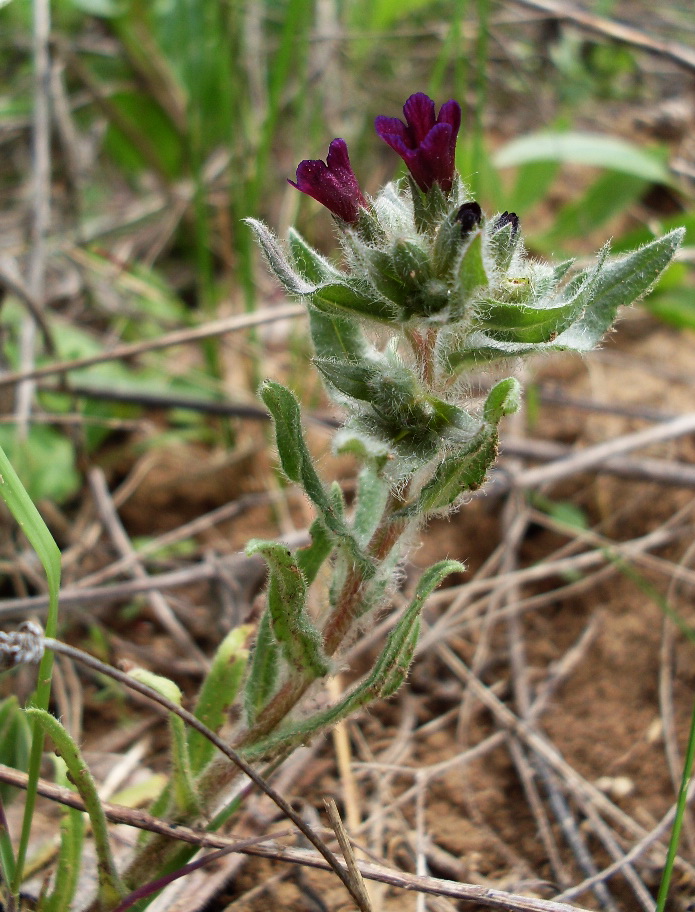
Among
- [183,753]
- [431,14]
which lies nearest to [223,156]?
[431,14]

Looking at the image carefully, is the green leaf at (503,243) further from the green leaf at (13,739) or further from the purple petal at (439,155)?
the green leaf at (13,739)

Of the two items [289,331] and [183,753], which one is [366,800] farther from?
[289,331]

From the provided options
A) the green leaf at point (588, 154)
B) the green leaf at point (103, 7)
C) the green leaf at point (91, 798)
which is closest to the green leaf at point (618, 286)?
the green leaf at point (91, 798)

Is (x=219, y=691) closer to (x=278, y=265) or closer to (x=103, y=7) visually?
(x=278, y=265)

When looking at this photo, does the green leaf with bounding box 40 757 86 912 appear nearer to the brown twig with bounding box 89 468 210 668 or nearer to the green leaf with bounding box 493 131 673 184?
the brown twig with bounding box 89 468 210 668

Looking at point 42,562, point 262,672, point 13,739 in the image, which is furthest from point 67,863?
point 42,562

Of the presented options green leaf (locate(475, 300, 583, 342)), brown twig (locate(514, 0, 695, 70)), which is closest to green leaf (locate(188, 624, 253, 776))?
green leaf (locate(475, 300, 583, 342))

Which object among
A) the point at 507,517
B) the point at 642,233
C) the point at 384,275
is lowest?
the point at 507,517
